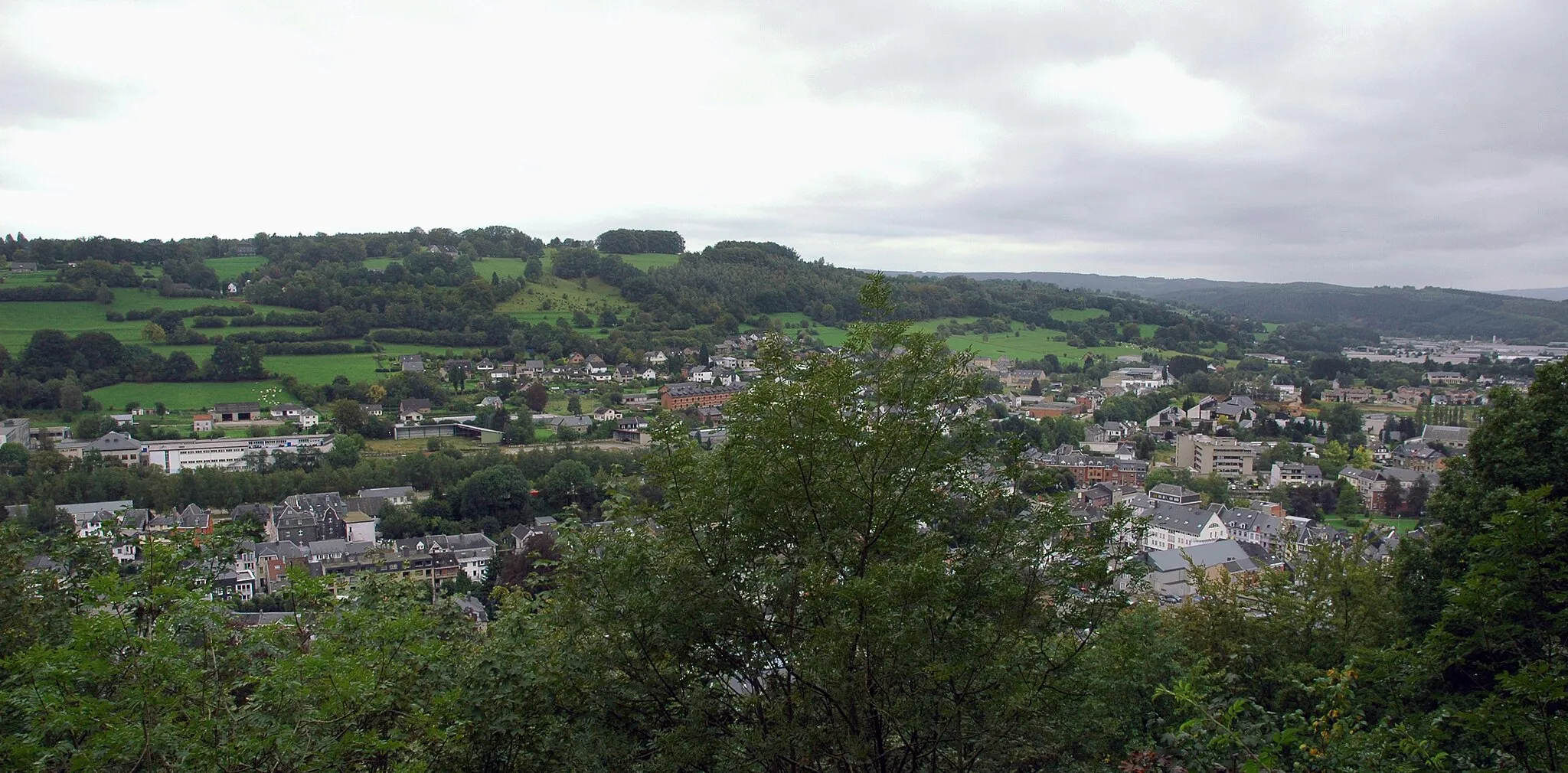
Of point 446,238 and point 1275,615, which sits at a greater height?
point 446,238

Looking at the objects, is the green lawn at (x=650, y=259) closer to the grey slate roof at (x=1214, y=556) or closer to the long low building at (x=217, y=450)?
the long low building at (x=217, y=450)

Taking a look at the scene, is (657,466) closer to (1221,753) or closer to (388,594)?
(388,594)

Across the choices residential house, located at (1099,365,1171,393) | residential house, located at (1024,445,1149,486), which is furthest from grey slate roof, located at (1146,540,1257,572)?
residential house, located at (1099,365,1171,393)

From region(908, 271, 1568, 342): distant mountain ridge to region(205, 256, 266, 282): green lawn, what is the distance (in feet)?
196

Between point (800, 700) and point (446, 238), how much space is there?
9152cm

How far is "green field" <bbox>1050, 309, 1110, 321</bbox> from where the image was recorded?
88.5m

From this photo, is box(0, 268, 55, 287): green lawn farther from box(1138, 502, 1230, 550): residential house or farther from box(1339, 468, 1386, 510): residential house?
box(1339, 468, 1386, 510): residential house

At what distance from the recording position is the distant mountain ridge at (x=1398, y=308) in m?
102

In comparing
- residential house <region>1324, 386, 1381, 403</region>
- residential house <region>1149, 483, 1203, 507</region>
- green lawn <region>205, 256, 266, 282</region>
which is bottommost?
residential house <region>1149, 483, 1203, 507</region>

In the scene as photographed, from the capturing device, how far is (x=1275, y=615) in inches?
367

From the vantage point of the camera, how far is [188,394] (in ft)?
144

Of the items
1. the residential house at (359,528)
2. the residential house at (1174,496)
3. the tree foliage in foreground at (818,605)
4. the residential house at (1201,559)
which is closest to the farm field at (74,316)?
the residential house at (359,528)

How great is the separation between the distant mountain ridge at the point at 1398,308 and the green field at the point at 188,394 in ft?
192

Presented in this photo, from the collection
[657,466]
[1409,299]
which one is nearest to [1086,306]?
[1409,299]
